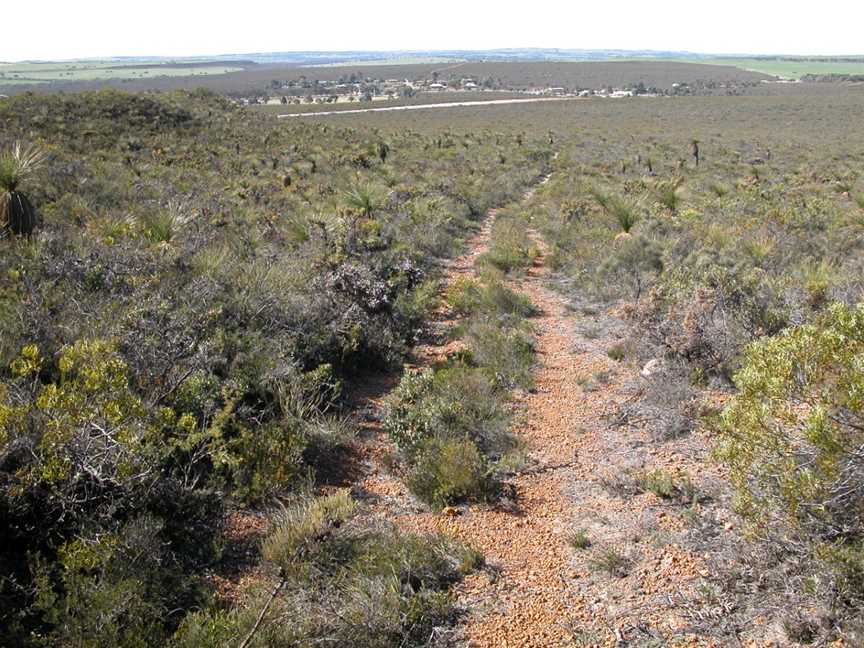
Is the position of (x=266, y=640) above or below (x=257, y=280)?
below

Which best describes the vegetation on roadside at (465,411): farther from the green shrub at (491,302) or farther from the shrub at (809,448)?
the shrub at (809,448)

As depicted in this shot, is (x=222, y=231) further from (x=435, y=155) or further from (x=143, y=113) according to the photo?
(x=435, y=155)

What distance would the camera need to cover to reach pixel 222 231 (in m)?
10.4

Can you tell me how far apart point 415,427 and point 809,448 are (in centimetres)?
311

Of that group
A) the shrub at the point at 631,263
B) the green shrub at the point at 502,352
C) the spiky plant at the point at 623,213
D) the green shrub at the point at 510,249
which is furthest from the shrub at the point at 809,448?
the spiky plant at the point at 623,213

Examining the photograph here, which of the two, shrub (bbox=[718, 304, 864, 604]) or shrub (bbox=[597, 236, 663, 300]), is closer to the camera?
shrub (bbox=[718, 304, 864, 604])

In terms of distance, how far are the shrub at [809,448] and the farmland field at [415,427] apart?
0.02 meters

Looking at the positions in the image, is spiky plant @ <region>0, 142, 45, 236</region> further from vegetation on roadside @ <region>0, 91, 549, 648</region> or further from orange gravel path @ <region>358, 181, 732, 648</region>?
orange gravel path @ <region>358, 181, 732, 648</region>

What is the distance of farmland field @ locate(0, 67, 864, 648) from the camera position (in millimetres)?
3445

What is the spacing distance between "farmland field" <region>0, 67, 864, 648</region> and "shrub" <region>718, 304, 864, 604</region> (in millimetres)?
19

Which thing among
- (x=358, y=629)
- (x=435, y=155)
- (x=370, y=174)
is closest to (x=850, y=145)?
(x=435, y=155)

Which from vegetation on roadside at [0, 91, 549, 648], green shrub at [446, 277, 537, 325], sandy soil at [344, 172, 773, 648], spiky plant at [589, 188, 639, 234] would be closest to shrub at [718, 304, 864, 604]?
sandy soil at [344, 172, 773, 648]

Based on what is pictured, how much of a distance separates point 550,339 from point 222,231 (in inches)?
222

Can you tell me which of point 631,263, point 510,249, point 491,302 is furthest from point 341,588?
point 510,249
